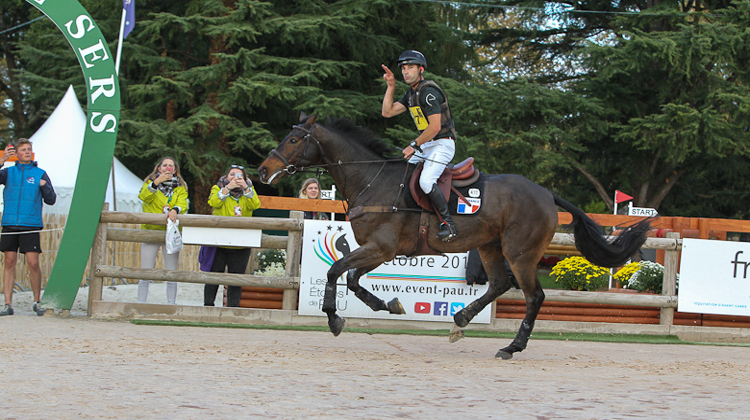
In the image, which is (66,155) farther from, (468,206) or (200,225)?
(468,206)

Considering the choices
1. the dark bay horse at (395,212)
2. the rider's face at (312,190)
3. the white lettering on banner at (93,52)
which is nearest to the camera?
the dark bay horse at (395,212)

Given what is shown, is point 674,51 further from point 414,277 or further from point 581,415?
point 581,415

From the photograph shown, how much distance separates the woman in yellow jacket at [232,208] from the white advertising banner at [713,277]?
221 inches

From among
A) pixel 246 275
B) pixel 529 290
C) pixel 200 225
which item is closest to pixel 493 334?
pixel 529 290

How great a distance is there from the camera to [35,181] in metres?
8.57

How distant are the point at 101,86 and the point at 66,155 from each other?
780 cm

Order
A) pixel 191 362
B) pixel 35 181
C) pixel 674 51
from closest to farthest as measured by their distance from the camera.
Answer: pixel 191 362, pixel 35 181, pixel 674 51

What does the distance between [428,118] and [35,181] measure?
16.9 ft

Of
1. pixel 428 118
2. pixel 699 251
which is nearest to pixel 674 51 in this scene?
pixel 699 251

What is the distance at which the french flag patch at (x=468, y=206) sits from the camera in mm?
6773

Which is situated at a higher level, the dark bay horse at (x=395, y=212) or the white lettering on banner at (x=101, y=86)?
the white lettering on banner at (x=101, y=86)

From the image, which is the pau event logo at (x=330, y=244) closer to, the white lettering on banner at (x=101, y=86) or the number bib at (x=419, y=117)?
the number bib at (x=419, y=117)

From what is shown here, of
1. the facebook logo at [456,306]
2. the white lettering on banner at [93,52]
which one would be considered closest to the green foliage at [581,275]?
the facebook logo at [456,306]

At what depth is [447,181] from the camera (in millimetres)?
6773
